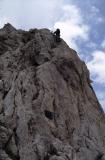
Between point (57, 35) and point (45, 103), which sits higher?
point (57, 35)

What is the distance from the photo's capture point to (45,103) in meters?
60.7

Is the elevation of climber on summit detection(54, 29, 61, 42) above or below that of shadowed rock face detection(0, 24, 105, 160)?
above

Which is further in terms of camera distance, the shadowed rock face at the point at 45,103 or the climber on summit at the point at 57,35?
the climber on summit at the point at 57,35

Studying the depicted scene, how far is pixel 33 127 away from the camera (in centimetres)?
5628

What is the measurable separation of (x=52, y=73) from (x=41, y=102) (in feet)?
23.5

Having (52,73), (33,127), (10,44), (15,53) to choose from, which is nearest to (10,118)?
(33,127)

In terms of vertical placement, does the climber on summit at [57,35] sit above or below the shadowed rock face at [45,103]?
above

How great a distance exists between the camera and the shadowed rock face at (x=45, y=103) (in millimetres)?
53594

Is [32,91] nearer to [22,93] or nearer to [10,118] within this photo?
[22,93]

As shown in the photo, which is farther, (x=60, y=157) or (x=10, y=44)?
(x=10, y=44)

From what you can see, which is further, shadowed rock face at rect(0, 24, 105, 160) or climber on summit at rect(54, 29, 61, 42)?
climber on summit at rect(54, 29, 61, 42)

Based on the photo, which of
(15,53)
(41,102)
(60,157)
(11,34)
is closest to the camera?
(60,157)

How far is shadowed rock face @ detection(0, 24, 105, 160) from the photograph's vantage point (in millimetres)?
53594

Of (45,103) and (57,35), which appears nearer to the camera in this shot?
(45,103)
